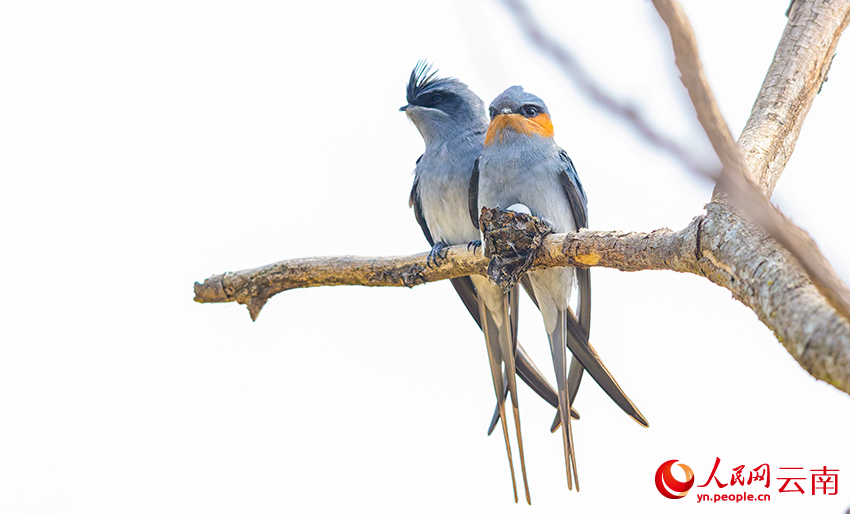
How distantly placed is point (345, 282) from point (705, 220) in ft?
7.62

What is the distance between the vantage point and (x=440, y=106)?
15.3 feet

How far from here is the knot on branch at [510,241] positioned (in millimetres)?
2859

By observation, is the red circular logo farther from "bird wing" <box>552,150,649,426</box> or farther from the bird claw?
the bird claw

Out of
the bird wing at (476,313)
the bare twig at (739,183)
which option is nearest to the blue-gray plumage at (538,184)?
the bird wing at (476,313)

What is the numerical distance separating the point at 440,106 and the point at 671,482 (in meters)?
2.93

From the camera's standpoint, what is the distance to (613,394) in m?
3.51

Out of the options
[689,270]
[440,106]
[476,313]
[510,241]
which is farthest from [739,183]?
[440,106]

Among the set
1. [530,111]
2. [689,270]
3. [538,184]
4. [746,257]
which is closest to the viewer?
[746,257]

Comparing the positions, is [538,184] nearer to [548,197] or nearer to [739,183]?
[548,197]

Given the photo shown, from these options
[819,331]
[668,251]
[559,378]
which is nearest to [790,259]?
[819,331]

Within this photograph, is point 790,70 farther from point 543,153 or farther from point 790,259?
point 790,259

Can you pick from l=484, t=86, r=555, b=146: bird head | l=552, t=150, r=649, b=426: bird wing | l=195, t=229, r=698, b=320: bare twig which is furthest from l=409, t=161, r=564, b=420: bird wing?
l=195, t=229, r=698, b=320: bare twig

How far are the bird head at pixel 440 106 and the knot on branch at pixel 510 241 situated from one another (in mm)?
1739

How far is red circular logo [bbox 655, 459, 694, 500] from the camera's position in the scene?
3.77 meters
